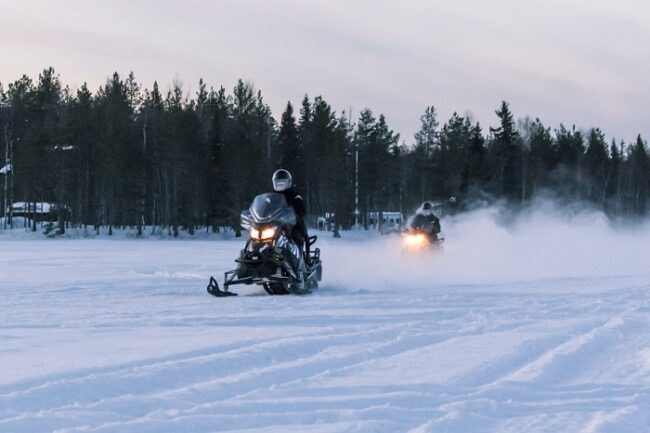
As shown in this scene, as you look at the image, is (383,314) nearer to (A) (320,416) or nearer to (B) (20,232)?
(A) (320,416)

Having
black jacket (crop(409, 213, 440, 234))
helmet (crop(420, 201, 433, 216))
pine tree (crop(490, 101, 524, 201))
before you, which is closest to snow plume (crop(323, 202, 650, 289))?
black jacket (crop(409, 213, 440, 234))

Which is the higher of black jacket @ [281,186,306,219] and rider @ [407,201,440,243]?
black jacket @ [281,186,306,219]

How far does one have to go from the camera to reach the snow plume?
1745 cm

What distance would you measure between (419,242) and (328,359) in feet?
45.7

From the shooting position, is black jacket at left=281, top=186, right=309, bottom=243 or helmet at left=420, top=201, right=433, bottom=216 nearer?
black jacket at left=281, top=186, right=309, bottom=243

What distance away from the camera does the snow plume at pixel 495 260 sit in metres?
17.5

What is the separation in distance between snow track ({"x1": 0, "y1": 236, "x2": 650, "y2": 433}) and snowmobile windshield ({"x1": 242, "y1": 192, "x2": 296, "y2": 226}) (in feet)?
4.46

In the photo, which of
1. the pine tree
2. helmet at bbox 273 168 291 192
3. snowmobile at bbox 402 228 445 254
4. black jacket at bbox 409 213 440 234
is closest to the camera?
helmet at bbox 273 168 291 192

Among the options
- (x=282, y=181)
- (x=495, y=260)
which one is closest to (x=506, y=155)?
(x=495, y=260)

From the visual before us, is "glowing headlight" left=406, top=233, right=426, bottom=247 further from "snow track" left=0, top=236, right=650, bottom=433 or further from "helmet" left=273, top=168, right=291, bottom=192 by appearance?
"snow track" left=0, top=236, right=650, bottom=433

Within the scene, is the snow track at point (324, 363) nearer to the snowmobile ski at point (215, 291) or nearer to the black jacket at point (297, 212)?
the snowmobile ski at point (215, 291)

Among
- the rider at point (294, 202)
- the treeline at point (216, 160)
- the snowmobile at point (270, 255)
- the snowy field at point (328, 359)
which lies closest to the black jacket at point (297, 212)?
the rider at point (294, 202)

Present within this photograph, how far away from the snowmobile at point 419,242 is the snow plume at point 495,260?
23cm

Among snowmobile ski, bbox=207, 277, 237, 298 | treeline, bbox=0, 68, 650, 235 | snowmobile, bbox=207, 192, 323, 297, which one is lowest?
snowmobile ski, bbox=207, 277, 237, 298
